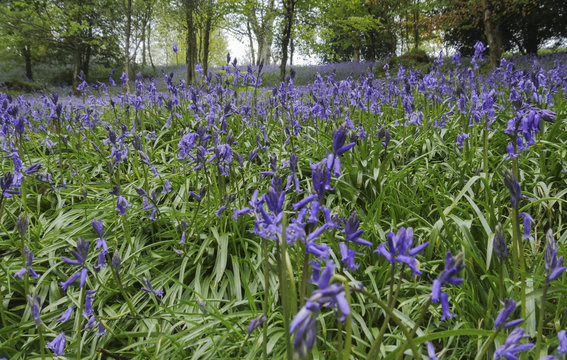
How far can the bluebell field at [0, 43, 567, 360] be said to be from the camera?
1.00 m

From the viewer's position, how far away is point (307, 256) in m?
0.91

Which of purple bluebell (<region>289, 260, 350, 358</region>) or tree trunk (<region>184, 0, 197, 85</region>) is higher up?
tree trunk (<region>184, 0, 197, 85</region>)

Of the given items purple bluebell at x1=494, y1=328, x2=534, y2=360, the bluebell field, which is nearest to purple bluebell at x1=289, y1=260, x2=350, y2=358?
the bluebell field

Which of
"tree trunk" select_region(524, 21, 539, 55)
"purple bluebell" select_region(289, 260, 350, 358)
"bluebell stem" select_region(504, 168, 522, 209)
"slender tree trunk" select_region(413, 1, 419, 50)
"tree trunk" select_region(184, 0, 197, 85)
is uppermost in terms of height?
"slender tree trunk" select_region(413, 1, 419, 50)

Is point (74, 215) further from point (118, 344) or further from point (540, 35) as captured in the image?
point (540, 35)

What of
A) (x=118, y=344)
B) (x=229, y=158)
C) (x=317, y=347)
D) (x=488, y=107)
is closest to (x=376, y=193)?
(x=488, y=107)

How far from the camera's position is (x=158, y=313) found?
196 centimetres

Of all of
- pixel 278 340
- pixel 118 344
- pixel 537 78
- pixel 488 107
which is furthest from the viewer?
pixel 537 78

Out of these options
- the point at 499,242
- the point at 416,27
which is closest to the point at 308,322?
the point at 499,242

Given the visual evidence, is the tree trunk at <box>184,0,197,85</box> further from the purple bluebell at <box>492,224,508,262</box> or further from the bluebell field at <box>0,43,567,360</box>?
the purple bluebell at <box>492,224,508,262</box>

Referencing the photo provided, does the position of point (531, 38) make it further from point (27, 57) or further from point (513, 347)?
point (27, 57)

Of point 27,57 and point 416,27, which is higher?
point 416,27

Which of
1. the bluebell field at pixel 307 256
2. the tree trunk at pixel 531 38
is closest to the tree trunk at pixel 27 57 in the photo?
the bluebell field at pixel 307 256

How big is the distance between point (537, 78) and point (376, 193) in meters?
2.50
